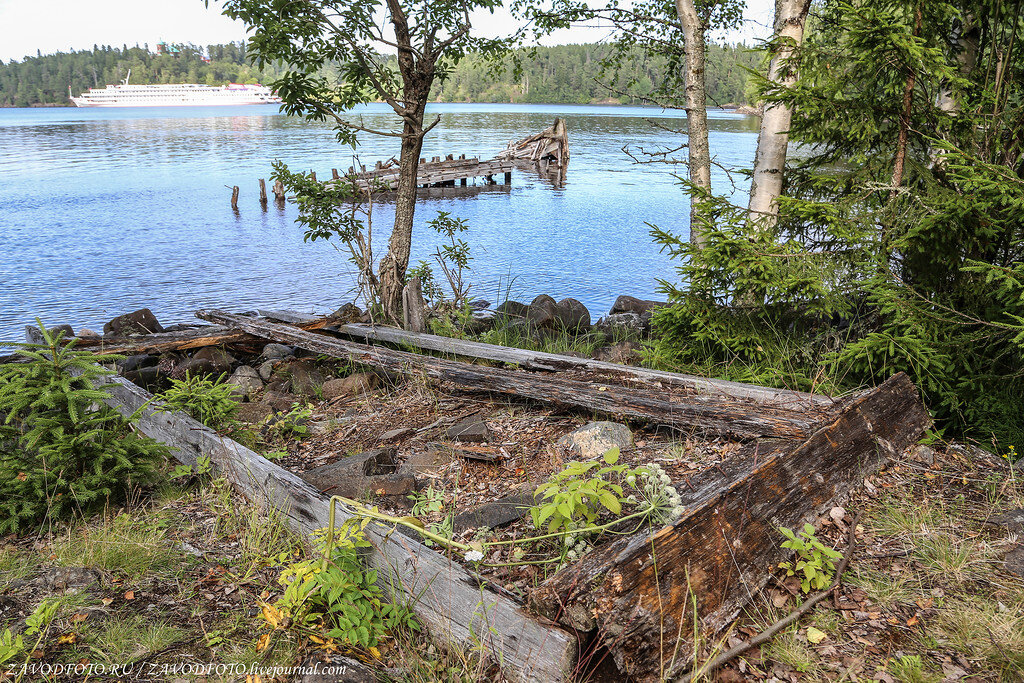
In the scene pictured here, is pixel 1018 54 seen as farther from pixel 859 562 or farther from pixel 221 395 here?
pixel 221 395

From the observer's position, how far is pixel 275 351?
823 cm

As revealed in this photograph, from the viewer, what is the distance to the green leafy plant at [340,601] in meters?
2.95

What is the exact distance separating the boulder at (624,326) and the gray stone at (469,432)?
11.9 ft

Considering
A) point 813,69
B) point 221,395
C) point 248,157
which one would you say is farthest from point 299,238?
point 248,157

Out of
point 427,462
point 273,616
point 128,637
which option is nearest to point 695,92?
point 427,462

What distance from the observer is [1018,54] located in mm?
4805

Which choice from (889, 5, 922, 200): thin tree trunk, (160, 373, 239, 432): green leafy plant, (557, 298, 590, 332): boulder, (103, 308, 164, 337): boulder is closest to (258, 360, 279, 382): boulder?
(160, 373, 239, 432): green leafy plant

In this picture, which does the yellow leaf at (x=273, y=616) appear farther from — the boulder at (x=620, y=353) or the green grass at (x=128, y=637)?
the boulder at (x=620, y=353)

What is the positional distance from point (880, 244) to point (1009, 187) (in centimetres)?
86

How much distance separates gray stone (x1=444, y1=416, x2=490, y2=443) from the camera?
4855 mm

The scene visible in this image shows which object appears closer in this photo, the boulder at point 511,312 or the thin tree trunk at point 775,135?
the thin tree trunk at point 775,135

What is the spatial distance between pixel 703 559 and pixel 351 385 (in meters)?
4.75

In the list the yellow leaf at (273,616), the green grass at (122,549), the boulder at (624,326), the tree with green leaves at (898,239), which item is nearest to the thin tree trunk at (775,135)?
the tree with green leaves at (898,239)

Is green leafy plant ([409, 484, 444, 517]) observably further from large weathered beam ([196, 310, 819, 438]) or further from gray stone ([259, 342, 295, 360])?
gray stone ([259, 342, 295, 360])
